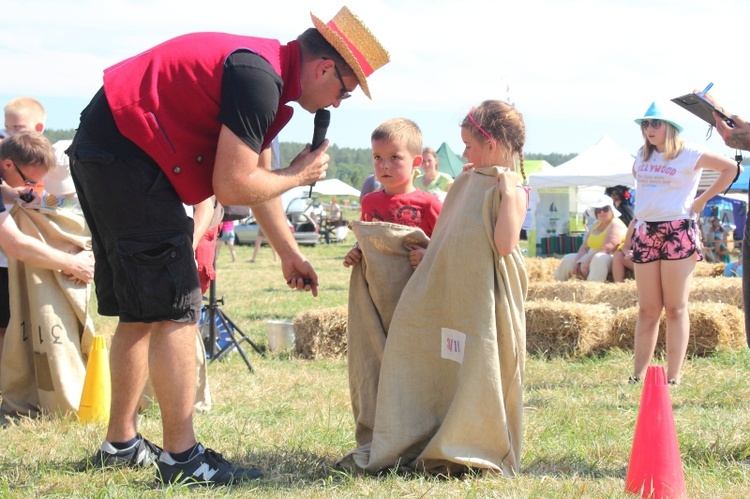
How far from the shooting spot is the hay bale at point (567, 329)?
7.42 meters

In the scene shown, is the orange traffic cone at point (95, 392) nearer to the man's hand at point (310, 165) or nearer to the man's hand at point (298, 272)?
the man's hand at point (298, 272)

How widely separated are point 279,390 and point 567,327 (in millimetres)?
2724

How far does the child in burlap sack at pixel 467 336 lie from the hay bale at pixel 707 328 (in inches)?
158

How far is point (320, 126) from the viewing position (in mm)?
3615

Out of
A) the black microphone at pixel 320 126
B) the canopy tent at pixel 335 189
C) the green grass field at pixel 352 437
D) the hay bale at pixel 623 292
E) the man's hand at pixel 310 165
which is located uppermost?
the canopy tent at pixel 335 189

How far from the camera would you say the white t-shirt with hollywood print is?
6.01m

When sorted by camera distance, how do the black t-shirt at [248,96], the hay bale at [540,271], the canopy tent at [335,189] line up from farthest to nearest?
the canopy tent at [335,189] < the hay bale at [540,271] < the black t-shirt at [248,96]

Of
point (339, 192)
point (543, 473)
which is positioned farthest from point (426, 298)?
point (339, 192)

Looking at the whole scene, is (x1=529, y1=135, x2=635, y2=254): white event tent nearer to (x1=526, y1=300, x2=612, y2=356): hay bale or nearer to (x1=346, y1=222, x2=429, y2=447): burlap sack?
(x1=526, y1=300, x2=612, y2=356): hay bale

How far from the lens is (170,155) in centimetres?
334

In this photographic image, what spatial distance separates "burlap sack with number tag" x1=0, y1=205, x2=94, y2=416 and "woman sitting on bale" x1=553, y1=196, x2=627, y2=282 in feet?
26.2

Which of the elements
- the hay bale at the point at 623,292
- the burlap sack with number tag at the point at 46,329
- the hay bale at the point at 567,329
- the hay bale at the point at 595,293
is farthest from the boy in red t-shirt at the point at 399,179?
the hay bale at the point at 595,293

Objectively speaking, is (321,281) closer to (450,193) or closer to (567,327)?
(567,327)

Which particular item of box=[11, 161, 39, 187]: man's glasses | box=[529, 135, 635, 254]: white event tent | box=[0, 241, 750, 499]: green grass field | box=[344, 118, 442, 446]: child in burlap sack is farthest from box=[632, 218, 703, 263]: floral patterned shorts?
box=[529, 135, 635, 254]: white event tent
